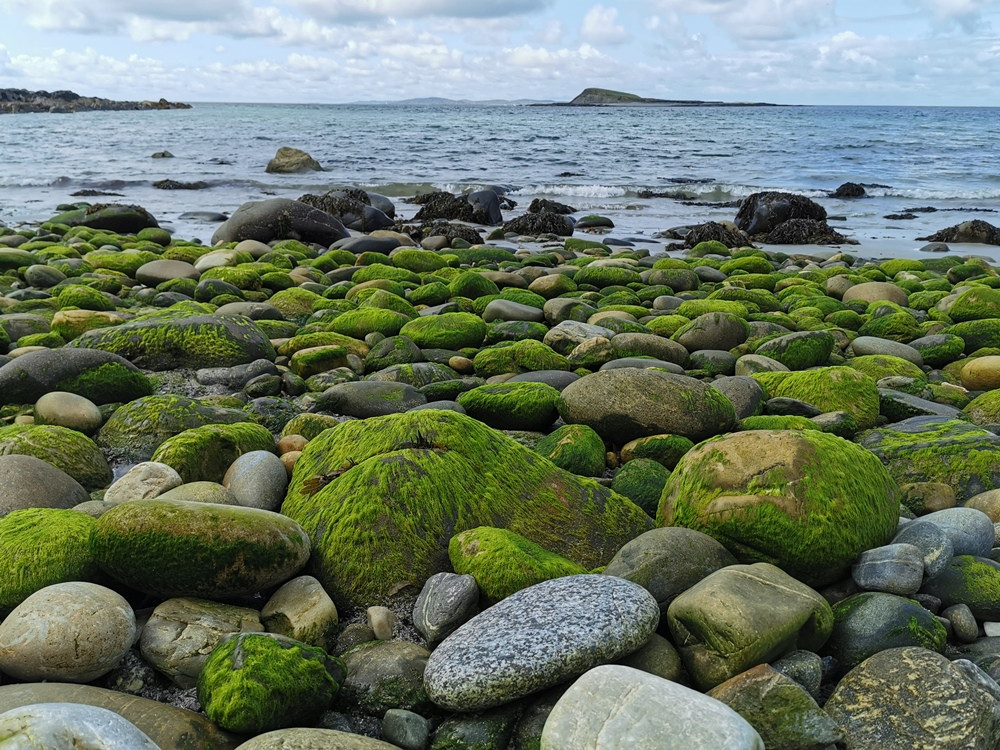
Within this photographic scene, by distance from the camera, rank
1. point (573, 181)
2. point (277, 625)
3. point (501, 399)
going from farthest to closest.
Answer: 1. point (573, 181)
2. point (501, 399)
3. point (277, 625)

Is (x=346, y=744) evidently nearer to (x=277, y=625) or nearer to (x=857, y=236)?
(x=277, y=625)

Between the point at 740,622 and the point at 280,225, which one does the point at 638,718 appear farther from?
the point at 280,225

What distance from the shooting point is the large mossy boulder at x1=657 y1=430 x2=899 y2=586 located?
3107 millimetres

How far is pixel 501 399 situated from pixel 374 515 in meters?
1.74

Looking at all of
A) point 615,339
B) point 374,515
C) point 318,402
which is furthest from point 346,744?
point 615,339

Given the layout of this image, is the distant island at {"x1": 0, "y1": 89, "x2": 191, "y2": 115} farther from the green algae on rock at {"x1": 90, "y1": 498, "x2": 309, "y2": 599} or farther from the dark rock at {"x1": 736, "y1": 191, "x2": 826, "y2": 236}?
the green algae on rock at {"x1": 90, "y1": 498, "x2": 309, "y2": 599}

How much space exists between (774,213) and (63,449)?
14.8m

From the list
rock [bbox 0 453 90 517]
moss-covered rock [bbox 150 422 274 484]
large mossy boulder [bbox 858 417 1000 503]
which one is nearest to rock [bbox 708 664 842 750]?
large mossy boulder [bbox 858 417 1000 503]

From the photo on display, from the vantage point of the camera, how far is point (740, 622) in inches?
101

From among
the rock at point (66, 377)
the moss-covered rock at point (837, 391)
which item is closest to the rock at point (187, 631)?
the rock at point (66, 377)

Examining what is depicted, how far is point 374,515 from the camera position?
10.9 ft

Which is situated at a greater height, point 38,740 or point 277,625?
point 38,740

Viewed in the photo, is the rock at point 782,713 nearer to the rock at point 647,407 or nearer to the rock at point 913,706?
the rock at point 913,706

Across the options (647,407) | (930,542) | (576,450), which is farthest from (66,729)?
(647,407)
